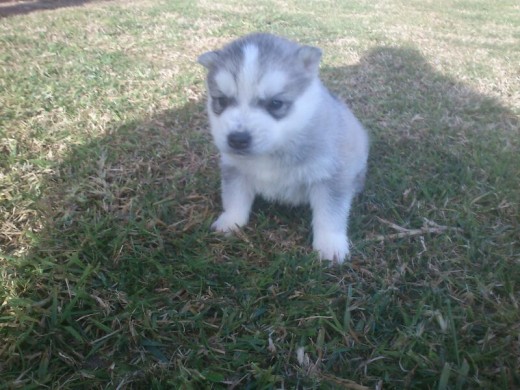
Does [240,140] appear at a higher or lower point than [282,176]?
higher

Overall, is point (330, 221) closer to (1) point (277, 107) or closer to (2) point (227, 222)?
(2) point (227, 222)

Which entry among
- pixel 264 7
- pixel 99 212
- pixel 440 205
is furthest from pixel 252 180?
pixel 264 7

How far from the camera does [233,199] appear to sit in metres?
3.04

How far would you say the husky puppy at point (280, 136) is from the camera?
2.58 m

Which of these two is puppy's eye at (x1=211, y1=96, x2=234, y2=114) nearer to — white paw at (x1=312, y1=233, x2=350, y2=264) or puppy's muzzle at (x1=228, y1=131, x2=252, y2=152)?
puppy's muzzle at (x1=228, y1=131, x2=252, y2=152)

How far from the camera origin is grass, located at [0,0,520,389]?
1.99 meters

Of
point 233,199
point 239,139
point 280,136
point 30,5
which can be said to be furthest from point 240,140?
point 30,5

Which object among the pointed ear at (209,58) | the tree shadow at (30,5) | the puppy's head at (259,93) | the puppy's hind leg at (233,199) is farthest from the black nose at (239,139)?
the tree shadow at (30,5)

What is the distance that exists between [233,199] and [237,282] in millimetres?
750

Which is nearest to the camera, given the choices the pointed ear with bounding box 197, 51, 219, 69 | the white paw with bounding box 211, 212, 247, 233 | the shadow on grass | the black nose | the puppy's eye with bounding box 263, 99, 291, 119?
the shadow on grass

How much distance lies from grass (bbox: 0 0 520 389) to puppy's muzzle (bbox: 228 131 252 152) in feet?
2.07

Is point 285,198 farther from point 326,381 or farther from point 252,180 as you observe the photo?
point 326,381

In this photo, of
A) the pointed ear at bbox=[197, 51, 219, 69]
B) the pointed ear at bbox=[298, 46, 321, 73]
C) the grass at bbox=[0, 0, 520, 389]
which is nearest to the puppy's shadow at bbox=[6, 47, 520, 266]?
the grass at bbox=[0, 0, 520, 389]

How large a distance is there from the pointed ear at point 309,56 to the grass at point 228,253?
109 cm
